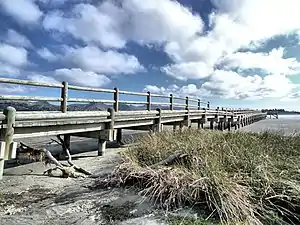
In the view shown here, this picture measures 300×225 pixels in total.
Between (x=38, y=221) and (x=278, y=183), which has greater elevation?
(x=278, y=183)

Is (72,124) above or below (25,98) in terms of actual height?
below

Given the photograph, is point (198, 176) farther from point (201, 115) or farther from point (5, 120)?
point (201, 115)

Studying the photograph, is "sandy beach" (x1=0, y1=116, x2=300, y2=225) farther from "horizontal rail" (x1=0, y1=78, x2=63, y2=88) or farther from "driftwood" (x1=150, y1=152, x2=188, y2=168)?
"horizontal rail" (x1=0, y1=78, x2=63, y2=88)

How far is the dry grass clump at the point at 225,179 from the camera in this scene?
4.28 m

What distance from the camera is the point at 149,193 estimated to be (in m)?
4.96

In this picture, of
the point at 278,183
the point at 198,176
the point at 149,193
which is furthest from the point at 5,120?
the point at 278,183

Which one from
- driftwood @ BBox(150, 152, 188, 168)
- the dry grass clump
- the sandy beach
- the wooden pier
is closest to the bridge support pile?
the wooden pier

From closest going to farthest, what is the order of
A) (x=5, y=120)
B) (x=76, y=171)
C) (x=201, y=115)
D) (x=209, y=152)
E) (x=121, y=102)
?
(x=5, y=120)
(x=209, y=152)
(x=76, y=171)
(x=121, y=102)
(x=201, y=115)

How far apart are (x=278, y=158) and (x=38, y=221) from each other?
15.6 feet

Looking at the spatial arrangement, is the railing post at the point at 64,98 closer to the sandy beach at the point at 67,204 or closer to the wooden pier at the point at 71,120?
the wooden pier at the point at 71,120

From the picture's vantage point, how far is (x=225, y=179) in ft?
15.5

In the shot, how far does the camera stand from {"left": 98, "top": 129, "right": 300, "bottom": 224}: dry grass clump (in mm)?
4277

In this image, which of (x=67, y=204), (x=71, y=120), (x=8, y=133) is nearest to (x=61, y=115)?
(x=71, y=120)

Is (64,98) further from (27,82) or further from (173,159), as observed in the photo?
(173,159)
